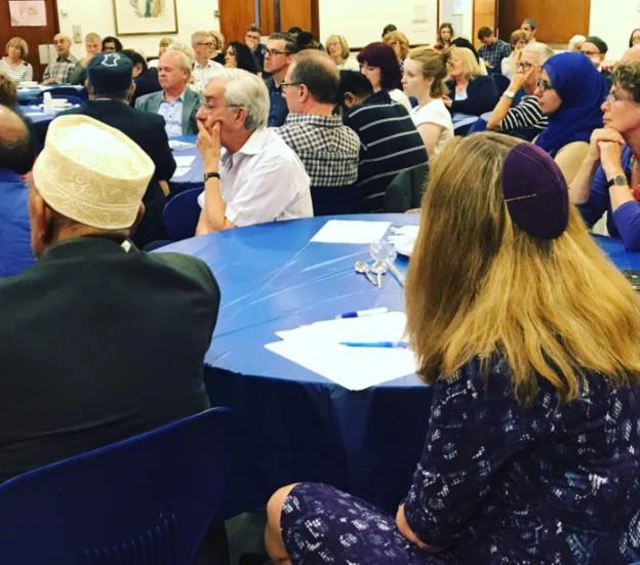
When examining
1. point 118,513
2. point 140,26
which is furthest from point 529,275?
point 140,26

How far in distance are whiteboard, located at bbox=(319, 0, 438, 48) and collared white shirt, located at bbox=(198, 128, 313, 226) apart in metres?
11.9

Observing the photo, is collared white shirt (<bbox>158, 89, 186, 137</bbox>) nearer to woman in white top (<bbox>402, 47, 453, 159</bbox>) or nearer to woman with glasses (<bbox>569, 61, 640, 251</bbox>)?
woman in white top (<bbox>402, 47, 453, 159</bbox>)

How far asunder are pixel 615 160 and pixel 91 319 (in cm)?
232

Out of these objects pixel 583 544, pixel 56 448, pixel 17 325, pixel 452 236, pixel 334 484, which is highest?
pixel 452 236

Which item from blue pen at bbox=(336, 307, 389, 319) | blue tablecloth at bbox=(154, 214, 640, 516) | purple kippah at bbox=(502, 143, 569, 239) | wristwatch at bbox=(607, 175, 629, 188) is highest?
purple kippah at bbox=(502, 143, 569, 239)

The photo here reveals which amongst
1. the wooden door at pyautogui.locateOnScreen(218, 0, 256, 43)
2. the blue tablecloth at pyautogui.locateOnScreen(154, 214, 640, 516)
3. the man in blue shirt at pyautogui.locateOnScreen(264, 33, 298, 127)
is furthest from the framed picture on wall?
the blue tablecloth at pyautogui.locateOnScreen(154, 214, 640, 516)

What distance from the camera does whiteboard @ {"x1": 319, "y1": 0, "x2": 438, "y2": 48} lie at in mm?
15086

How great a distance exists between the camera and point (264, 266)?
114 inches

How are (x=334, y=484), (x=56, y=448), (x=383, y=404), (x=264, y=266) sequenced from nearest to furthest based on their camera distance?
(x=56, y=448), (x=383, y=404), (x=334, y=484), (x=264, y=266)

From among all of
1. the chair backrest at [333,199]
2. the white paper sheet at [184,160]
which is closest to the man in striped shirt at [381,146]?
the chair backrest at [333,199]

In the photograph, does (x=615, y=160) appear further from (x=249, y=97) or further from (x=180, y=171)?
(x=180, y=171)

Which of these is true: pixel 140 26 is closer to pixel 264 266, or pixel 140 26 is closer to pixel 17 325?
pixel 264 266

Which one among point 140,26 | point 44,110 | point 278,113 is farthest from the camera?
point 140,26

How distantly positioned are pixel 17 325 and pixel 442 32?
13.5 m
